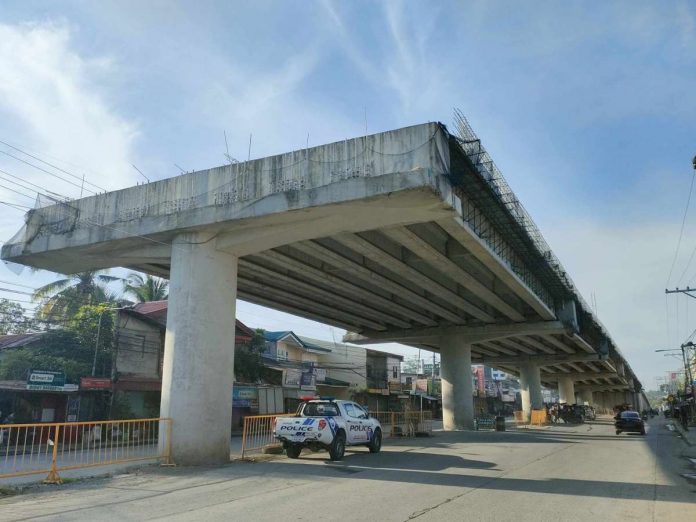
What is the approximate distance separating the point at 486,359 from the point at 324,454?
1930 inches

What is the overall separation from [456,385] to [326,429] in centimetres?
2418

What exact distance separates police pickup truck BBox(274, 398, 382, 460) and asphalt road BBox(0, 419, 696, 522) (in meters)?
0.59

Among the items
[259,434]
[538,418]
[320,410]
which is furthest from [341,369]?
[320,410]

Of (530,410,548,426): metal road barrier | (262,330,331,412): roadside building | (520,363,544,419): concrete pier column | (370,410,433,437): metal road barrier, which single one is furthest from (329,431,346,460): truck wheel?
(520,363,544,419): concrete pier column

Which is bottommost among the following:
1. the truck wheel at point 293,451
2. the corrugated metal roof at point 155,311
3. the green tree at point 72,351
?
the truck wheel at point 293,451

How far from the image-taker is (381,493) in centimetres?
997

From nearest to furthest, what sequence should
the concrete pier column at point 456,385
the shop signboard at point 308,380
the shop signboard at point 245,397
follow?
1. the shop signboard at point 245,397
2. the concrete pier column at point 456,385
3. the shop signboard at point 308,380

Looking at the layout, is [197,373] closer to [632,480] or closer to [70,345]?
[632,480]

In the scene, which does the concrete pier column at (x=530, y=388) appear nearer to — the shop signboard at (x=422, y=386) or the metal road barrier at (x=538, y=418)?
the metal road barrier at (x=538, y=418)

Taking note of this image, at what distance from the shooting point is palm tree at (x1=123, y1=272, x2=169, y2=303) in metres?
39.9

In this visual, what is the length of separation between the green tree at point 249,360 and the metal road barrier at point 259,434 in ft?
55.8

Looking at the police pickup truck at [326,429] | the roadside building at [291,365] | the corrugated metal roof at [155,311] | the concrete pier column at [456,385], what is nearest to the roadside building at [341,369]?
the roadside building at [291,365]

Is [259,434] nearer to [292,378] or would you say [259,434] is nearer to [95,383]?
[95,383]

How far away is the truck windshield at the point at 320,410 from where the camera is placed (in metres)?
16.7
